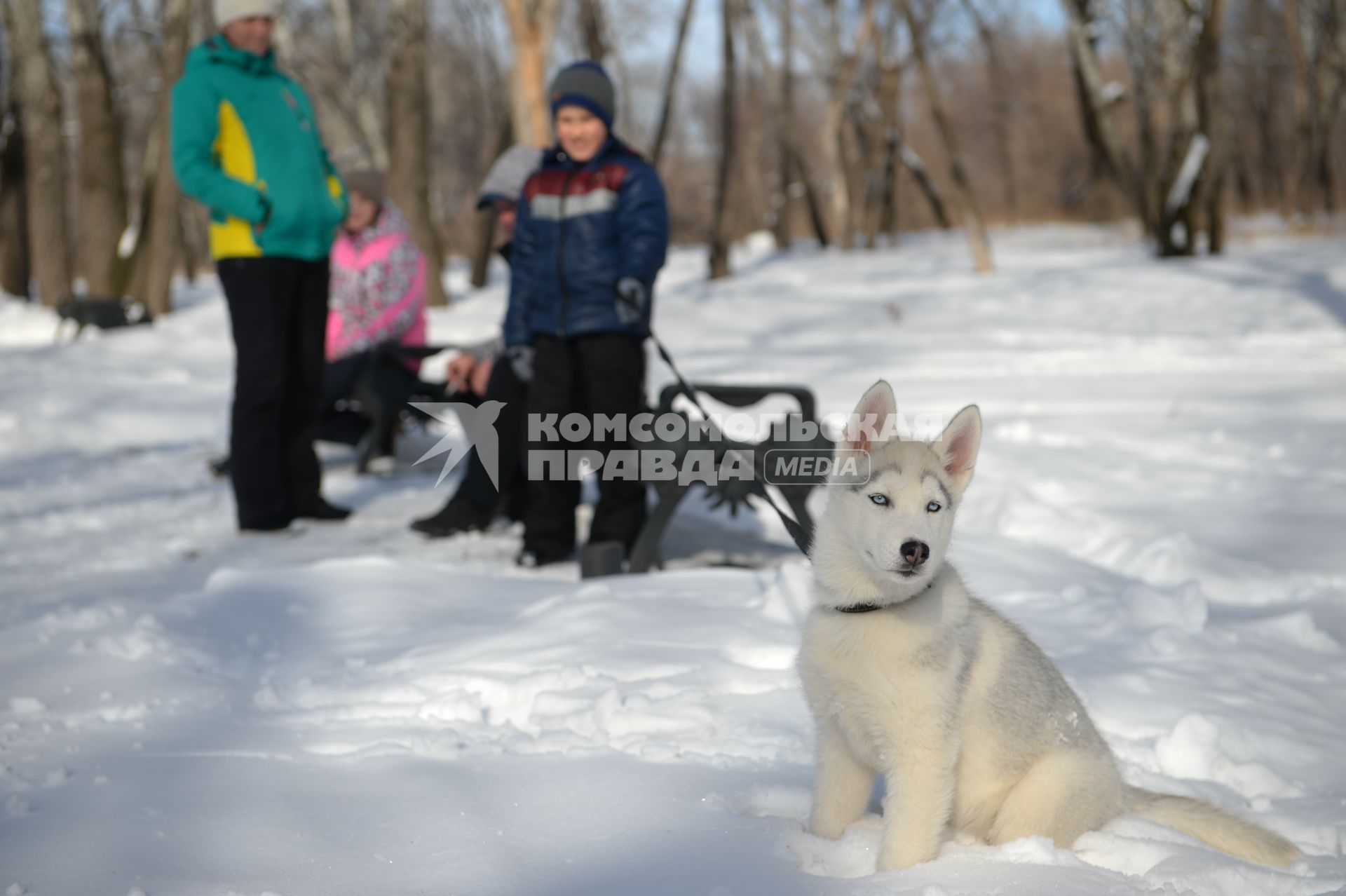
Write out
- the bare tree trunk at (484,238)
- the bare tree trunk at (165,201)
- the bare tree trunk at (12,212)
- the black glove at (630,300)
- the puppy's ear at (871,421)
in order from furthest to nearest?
1. the bare tree trunk at (12,212)
2. the bare tree trunk at (484,238)
3. the bare tree trunk at (165,201)
4. the black glove at (630,300)
5. the puppy's ear at (871,421)

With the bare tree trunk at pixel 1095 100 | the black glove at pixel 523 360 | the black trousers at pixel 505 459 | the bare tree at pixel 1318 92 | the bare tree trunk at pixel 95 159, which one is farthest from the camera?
the bare tree at pixel 1318 92

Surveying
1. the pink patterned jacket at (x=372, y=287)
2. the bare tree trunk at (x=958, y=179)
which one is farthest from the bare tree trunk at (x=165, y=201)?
the bare tree trunk at (x=958, y=179)

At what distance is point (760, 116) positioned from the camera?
24.4 m

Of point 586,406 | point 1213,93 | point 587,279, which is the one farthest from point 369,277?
point 1213,93

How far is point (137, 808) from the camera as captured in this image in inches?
104

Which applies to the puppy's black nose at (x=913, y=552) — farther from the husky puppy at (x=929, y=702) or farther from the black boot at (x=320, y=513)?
the black boot at (x=320, y=513)

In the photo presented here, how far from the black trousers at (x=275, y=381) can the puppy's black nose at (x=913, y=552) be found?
4.28m

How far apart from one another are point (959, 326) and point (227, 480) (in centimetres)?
870

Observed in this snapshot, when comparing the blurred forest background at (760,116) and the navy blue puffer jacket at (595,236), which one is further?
the blurred forest background at (760,116)

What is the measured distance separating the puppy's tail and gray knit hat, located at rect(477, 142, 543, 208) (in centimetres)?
441

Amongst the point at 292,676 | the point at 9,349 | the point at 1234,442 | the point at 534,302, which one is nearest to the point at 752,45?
the point at 9,349

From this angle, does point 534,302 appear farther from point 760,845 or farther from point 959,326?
point 959,326

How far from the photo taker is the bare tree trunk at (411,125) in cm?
1578

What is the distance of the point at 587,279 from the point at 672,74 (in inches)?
501
